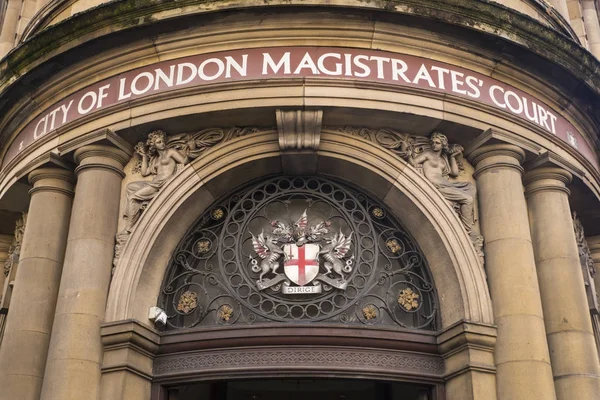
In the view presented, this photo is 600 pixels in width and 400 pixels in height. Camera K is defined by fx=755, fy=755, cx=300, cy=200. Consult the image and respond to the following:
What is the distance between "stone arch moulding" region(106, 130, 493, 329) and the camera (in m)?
11.8

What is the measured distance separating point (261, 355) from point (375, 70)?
490cm

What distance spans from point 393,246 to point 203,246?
3189 millimetres

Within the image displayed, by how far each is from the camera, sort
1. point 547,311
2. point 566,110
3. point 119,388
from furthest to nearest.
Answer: point 566,110, point 547,311, point 119,388

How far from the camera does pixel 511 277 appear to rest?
11469 mm

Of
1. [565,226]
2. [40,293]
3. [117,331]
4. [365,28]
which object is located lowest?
[117,331]

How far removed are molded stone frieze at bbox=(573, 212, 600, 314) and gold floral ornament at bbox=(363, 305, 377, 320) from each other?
4.45m

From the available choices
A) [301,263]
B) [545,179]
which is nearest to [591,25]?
[545,179]

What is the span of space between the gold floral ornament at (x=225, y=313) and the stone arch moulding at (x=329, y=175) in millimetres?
1102

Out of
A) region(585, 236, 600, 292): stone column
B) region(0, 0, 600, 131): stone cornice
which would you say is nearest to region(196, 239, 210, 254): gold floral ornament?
region(0, 0, 600, 131): stone cornice

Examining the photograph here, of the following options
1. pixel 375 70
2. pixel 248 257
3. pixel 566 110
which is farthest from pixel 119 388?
pixel 566 110

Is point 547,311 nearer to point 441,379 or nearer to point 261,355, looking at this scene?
point 441,379

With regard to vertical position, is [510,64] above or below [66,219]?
above

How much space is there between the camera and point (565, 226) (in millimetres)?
12531

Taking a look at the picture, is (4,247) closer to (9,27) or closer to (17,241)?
(17,241)
